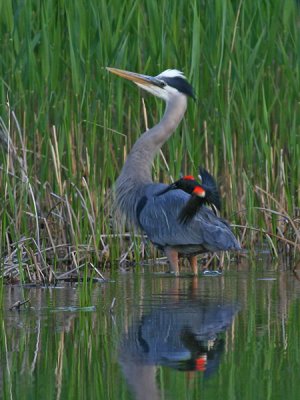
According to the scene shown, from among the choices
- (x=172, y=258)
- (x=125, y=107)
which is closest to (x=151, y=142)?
(x=125, y=107)

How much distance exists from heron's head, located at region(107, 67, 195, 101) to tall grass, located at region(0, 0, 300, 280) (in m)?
0.13

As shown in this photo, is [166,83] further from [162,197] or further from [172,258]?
[172,258]

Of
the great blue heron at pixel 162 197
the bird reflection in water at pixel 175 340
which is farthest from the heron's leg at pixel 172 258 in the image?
the bird reflection in water at pixel 175 340

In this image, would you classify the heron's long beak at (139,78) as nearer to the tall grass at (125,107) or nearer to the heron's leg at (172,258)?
the tall grass at (125,107)

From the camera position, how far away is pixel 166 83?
8195 mm

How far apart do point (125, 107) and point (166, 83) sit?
536 mm

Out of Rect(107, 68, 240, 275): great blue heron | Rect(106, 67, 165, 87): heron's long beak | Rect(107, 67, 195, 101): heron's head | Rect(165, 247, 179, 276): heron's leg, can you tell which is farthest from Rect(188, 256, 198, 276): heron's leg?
Rect(106, 67, 165, 87): heron's long beak

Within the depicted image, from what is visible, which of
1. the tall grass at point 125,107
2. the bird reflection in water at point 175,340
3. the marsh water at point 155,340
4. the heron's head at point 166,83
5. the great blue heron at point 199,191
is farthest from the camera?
the heron's head at point 166,83

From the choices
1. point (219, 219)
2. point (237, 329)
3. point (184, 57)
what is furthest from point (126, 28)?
point (237, 329)

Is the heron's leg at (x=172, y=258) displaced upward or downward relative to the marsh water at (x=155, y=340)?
upward

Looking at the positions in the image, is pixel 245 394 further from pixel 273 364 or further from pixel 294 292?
pixel 294 292

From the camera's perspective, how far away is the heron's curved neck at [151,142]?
8.09 metres

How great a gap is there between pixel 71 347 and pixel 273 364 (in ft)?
3.08

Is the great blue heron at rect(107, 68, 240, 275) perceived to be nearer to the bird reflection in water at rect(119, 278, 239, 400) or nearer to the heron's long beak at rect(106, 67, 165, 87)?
the heron's long beak at rect(106, 67, 165, 87)
